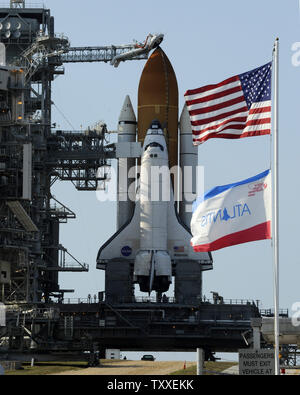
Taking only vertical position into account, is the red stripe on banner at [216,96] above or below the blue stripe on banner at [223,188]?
above

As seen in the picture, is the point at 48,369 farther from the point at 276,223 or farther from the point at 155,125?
the point at 155,125

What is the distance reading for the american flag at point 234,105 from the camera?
113 ft

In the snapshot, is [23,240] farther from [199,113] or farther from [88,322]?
[199,113]

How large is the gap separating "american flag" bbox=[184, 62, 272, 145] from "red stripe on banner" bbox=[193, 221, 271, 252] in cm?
307

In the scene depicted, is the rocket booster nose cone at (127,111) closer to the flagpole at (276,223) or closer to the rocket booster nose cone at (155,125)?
the rocket booster nose cone at (155,125)

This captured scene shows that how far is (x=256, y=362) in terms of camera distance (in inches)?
1187

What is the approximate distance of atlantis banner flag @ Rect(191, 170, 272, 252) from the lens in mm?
33250

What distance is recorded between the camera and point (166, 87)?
107125 millimetres

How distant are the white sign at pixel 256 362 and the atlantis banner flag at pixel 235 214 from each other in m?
4.15

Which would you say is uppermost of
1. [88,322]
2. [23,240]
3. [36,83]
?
[36,83]

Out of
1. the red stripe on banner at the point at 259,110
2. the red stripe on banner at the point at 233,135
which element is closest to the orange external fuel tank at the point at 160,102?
the red stripe on banner at the point at 233,135

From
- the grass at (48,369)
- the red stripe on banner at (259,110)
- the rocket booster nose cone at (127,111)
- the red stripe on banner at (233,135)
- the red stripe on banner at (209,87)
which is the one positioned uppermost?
the rocket booster nose cone at (127,111)
